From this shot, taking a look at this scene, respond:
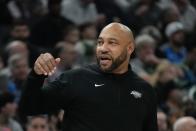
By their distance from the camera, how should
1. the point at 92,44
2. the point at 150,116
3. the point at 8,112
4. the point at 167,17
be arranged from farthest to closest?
the point at 167,17, the point at 92,44, the point at 8,112, the point at 150,116

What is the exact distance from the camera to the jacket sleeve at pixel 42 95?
4.35m

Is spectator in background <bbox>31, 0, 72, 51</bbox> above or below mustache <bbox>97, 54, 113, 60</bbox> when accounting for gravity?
below

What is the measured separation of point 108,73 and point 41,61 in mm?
704

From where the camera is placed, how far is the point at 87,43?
9984 millimetres

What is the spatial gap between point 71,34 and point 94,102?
5247 mm

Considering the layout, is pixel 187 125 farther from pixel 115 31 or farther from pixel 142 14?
pixel 142 14

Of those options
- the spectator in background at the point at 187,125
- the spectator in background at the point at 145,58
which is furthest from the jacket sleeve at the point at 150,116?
the spectator in background at the point at 145,58

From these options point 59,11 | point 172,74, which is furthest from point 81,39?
point 172,74

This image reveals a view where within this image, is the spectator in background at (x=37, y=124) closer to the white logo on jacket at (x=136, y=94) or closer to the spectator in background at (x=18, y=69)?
the spectator in background at (x=18, y=69)

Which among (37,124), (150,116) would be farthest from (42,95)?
(37,124)

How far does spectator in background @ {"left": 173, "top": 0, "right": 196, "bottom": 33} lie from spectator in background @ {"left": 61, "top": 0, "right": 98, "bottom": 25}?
1.91 m

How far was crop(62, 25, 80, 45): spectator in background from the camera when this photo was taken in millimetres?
9812

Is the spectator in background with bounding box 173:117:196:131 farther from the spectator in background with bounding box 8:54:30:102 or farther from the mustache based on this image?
the mustache

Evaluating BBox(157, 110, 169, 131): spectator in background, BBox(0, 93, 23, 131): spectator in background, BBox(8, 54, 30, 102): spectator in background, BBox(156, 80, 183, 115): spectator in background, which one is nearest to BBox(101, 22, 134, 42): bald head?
BBox(0, 93, 23, 131): spectator in background
